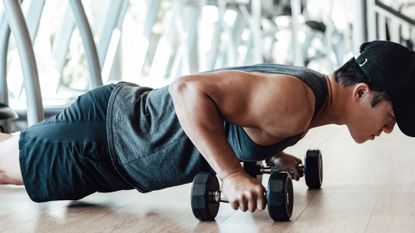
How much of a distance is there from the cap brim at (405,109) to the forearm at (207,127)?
12.6 inches

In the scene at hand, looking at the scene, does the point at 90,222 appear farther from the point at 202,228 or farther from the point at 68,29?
the point at 68,29

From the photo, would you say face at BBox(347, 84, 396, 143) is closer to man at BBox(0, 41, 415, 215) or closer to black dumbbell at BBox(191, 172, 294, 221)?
man at BBox(0, 41, 415, 215)

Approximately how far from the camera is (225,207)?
165 centimetres

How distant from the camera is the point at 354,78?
4.86 feet

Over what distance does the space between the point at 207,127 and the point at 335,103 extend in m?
0.27

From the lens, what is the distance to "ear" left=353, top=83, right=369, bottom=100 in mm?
1467

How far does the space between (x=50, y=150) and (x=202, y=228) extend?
48cm

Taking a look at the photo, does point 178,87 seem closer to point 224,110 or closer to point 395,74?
point 224,110

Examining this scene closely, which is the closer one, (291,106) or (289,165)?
(291,106)

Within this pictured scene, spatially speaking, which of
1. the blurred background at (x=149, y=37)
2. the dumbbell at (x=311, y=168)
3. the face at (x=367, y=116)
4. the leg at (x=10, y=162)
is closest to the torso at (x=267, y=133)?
the face at (x=367, y=116)

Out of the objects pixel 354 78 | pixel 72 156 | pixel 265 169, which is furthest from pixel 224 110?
pixel 265 169

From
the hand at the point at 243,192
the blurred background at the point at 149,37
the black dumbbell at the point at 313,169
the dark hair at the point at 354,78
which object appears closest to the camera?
the hand at the point at 243,192

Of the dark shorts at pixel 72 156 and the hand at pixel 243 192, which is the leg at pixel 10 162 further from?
the hand at pixel 243 192

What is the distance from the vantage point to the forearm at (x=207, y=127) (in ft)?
4.64
